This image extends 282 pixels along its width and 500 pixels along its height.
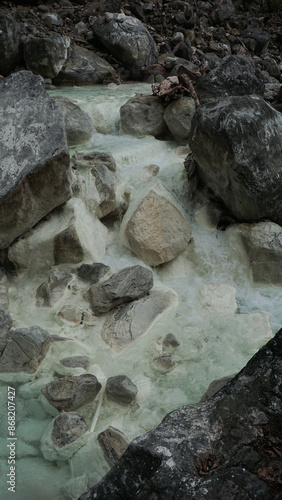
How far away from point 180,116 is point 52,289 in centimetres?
340

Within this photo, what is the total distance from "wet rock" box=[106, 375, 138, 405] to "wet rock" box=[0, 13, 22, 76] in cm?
755

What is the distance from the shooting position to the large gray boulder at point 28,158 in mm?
5020

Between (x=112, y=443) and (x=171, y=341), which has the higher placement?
(x=112, y=443)

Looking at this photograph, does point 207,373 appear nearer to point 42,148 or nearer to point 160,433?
point 160,433

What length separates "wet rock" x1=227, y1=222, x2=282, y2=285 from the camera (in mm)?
5418

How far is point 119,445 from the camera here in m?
3.25

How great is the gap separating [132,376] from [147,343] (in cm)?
46

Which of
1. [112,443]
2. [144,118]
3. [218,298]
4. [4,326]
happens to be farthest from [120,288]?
[144,118]

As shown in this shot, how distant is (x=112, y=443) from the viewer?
3.27m

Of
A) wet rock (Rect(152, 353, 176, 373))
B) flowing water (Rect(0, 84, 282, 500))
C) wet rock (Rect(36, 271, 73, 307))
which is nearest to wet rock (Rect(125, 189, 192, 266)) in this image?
flowing water (Rect(0, 84, 282, 500))

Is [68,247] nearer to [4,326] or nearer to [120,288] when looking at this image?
[120,288]

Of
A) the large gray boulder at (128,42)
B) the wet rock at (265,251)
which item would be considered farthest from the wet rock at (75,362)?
the large gray boulder at (128,42)

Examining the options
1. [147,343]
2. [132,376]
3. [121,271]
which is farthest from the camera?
[121,271]

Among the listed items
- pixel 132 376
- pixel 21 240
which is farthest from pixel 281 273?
pixel 21 240
